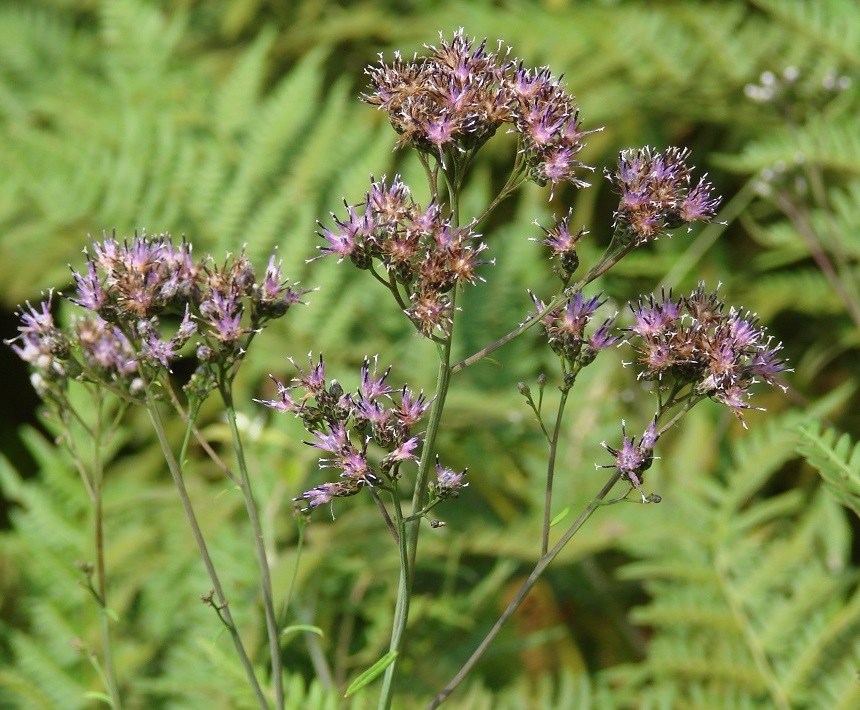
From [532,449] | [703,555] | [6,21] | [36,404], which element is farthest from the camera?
[6,21]

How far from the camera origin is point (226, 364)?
1503 millimetres

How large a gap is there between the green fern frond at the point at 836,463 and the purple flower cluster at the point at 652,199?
474mm

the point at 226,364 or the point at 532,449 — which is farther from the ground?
the point at 532,449

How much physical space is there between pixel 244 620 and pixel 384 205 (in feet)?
5.38

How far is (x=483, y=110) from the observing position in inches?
54.1

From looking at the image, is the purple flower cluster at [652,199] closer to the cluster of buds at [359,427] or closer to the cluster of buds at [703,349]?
the cluster of buds at [703,349]

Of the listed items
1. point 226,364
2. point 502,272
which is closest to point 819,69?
point 502,272

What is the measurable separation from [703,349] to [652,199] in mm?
219

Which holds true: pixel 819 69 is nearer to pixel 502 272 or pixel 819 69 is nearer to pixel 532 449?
pixel 502 272

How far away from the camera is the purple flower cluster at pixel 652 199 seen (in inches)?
53.7

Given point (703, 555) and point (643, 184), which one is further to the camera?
point (703, 555)

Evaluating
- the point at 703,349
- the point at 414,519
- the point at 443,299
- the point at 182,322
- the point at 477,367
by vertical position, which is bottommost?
the point at 414,519

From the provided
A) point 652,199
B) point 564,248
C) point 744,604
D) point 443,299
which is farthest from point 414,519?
point 744,604

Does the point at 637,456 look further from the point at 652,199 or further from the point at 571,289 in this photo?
the point at 652,199
